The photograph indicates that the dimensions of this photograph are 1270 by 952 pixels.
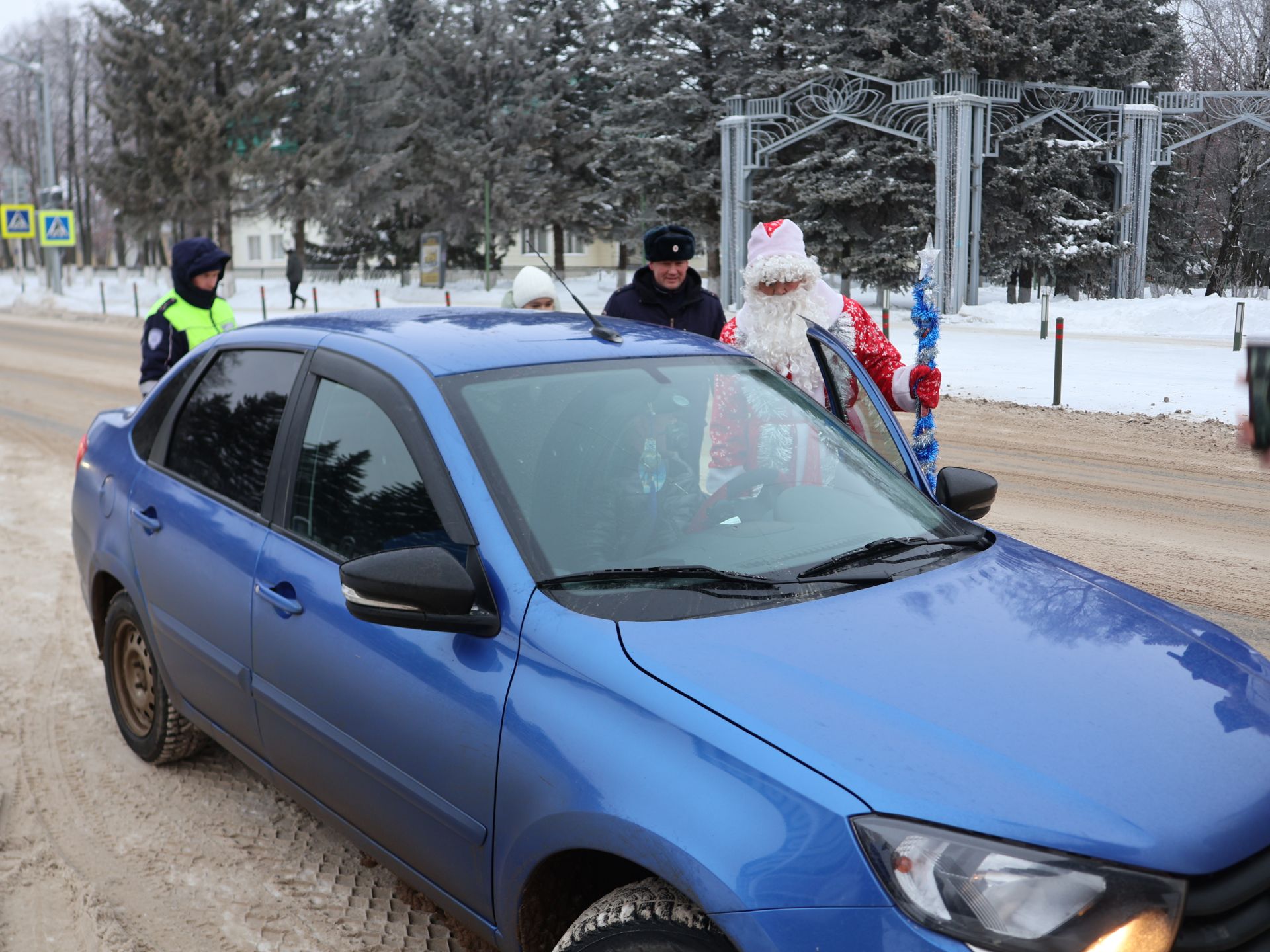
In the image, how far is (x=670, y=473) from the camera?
2.89m

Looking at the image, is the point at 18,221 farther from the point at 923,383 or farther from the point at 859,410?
the point at 859,410

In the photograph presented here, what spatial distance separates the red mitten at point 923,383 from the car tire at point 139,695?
9.07ft

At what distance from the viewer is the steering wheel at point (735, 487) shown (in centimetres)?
280

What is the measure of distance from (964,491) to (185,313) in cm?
439

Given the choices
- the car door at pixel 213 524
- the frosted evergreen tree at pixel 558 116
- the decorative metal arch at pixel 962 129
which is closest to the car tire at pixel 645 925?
the car door at pixel 213 524

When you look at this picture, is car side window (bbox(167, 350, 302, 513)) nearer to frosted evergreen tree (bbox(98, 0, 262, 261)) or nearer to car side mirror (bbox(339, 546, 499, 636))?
car side mirror (bbox(339, 546, 499, 636))

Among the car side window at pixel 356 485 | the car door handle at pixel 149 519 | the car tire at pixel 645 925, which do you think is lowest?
the car tire at pixel 645 925

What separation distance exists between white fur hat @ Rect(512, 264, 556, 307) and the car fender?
3.80 m

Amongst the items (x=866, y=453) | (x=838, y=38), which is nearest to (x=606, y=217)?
(x=838, y=38)

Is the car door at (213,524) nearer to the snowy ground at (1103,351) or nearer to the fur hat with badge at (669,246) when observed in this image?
the fur hat with badge at (669,246)

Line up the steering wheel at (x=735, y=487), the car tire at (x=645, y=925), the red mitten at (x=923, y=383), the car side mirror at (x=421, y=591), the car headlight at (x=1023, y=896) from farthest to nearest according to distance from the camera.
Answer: the red mitten at (x=923, y=383) < the steering wheel at (x=735, y=487) < the car side mirror at (x=421, y=591) < the car tire at (x=645, y=925) < the car headlight at (x=1023, y=896)

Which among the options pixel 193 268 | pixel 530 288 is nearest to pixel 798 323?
pixel 530 288

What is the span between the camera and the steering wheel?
9.20 ft

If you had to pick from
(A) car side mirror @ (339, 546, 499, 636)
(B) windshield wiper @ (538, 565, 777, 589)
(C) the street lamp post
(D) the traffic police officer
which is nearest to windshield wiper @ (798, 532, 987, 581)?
(B) windshield wiper @ (538, 565, 777, 589)
